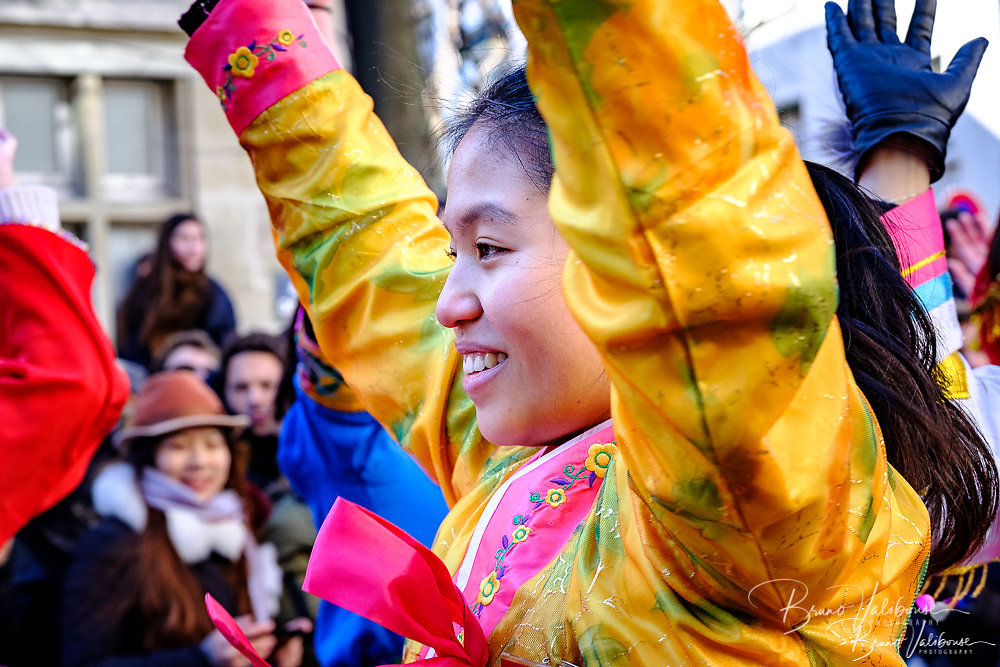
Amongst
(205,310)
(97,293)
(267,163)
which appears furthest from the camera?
(97,293)

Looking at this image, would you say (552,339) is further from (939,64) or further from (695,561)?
(939,64)

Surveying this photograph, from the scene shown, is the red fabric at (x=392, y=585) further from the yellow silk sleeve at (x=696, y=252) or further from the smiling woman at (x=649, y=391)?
the yellow silk sleeve at (x=696, y=252)

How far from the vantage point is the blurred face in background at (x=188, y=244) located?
15.8 feet

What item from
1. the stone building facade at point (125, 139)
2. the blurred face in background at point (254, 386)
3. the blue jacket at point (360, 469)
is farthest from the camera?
the stone building facade at point (125, 139)

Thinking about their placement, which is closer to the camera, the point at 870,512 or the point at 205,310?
the point at 870,512

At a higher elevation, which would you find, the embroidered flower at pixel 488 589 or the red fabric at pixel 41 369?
the red fabric at pixel 41 369

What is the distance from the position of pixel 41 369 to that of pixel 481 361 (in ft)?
3.93

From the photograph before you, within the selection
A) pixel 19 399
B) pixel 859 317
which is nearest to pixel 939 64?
pixel 859 317

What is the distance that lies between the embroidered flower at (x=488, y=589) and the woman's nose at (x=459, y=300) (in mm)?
274

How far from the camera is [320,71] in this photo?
5.07ft

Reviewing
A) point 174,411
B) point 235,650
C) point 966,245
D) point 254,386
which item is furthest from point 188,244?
point 966,245

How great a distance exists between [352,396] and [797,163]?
1380 mm

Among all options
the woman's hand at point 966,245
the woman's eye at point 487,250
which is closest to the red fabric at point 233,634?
the woman's eye at point 487,250

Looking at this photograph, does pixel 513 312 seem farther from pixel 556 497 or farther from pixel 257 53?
pixel 257 53
